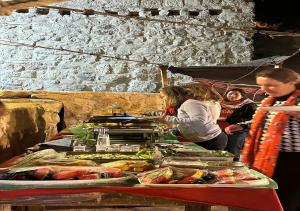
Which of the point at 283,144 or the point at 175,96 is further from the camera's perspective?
the point at 175,96

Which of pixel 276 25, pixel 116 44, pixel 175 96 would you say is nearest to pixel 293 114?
pixel 175 96

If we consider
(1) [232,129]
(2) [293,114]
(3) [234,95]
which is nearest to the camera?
(2) [293,114]

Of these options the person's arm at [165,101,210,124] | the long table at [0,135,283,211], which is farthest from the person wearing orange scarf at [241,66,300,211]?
the person's arm at [165,101,210,124]

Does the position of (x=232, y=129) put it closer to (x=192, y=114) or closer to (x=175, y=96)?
(x=175, y=96)

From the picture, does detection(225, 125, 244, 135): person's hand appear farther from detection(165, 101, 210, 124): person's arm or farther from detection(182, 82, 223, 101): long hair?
detection(165, 101, 210, 124): person's arm

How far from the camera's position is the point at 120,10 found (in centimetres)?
848

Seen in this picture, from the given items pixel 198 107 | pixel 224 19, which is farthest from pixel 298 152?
pixel 224 19

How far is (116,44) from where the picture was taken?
27.1ft

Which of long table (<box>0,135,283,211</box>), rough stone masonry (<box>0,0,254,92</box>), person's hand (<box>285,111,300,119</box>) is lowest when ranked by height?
long table (<box>0,135,283,211</box>)

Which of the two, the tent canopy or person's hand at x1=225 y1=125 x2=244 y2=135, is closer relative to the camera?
the tent canopy

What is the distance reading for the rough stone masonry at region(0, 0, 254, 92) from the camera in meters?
8.05

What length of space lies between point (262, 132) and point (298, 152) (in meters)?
0.31

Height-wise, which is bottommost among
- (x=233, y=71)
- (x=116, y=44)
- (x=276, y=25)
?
(x=233, y=71)

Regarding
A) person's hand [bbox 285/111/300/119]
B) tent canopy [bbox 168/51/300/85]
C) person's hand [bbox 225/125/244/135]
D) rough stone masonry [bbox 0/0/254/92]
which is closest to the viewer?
person's hand [bbox 285/111/300/119]
